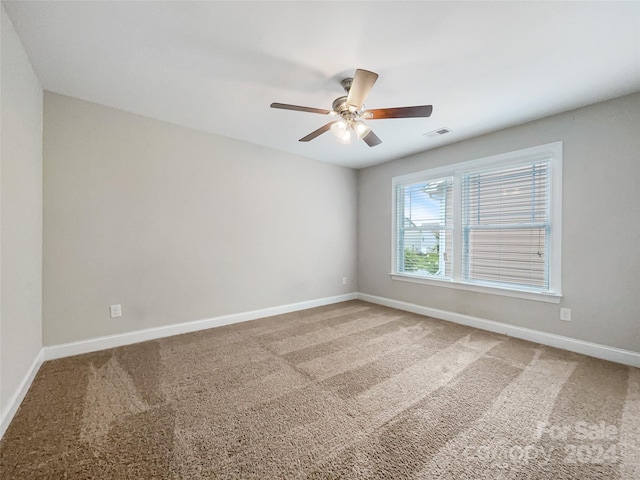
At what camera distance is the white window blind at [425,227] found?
12.5 feet

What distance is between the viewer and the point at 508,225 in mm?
3170

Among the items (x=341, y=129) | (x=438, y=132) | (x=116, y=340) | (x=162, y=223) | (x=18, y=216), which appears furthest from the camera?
(x=438, y=132)

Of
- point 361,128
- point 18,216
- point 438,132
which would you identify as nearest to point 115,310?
point 18,216

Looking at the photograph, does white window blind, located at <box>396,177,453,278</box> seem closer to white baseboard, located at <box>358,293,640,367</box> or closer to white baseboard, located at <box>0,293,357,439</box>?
white baseboard, located at <box>358,293,640,367</box>

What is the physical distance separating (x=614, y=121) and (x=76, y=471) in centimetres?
470

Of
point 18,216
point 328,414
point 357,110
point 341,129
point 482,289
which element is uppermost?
point 357,110

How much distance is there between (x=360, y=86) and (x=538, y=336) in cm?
320

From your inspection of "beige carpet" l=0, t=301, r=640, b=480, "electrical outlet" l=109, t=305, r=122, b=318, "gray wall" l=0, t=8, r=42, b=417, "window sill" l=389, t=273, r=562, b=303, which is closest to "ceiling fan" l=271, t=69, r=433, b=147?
"gray wall" l=0, t=8, r=42, b=417

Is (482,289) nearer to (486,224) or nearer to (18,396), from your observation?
(486,224)

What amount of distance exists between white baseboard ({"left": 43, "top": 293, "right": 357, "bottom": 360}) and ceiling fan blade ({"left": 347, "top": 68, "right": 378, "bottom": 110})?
296 cm

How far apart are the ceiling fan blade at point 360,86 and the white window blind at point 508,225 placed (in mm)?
2293

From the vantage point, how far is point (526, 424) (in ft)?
5.36

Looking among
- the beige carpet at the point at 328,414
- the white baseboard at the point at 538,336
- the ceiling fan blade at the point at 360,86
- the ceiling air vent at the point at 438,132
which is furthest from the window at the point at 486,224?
the ceiling fan blade at the point at 360,86

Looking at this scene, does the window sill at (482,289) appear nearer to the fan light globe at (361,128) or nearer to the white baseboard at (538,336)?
the white baseboard at (538,336)
